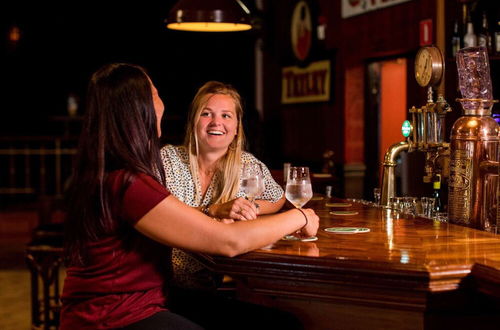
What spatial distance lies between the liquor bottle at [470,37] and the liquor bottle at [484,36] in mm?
34

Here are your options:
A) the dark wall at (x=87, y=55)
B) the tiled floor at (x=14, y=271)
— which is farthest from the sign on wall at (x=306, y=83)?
the tiled floor at (x=14, y=271)

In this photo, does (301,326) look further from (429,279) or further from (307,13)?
(307,13)

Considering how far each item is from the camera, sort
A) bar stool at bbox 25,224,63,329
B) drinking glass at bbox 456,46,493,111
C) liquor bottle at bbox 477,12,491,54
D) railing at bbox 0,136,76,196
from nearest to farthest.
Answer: drinking glass at bbox 456,46,493,111 → bar stool at bbox 25,224,63,329 → liquor bottle at bbox 477,12,491,54 → railing at bbox 0,136,76,196

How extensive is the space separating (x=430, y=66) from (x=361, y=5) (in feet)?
13.2

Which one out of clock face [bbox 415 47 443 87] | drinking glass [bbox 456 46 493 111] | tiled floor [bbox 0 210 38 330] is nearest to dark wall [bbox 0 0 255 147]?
tiled floor [bbox 0 210 38 330]

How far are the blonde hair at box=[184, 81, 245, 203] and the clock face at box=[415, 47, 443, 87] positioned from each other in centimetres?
106

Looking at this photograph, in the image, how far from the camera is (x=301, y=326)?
2.27 metres

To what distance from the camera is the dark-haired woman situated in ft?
6.56

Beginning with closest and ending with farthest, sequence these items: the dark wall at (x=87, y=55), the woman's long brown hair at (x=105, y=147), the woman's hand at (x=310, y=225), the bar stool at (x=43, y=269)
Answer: the woman's long brown hair at (x=105, y=147), the woman's hand at (x=310, y=225), the bar stool at (x=43, y=269), the dark wall at (x=87, y=55)

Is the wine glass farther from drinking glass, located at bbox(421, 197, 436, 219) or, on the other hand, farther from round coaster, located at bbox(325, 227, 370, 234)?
drinking glass, located at bbox(421, 197, 436, 219)

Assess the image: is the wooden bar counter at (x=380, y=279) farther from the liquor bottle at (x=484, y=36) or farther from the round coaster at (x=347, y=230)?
the liquor bottle at (x=484, y=36)

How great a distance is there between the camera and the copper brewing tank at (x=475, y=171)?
8.75 ft

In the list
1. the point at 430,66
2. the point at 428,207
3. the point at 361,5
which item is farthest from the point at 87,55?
the point at 428,207

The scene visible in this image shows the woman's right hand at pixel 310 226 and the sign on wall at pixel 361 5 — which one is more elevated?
the sign on wall at pixel 361 5
